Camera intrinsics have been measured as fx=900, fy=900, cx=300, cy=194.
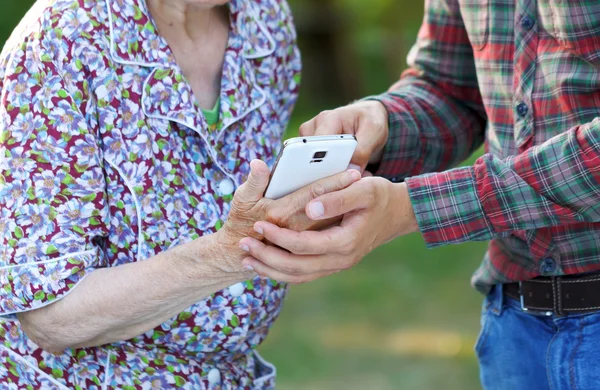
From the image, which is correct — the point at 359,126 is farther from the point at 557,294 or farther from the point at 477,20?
the point at 557,294

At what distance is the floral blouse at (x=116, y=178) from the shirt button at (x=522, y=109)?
28.9 inches

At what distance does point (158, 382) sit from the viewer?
247 centimetres

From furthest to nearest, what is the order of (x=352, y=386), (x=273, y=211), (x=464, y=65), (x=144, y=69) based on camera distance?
1. (x=352, y=386)
2. (x=464, y=65)
3. (x=144, y=69)
4. (x=273, y=211)

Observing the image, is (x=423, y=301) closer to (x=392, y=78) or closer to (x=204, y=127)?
(x=204, y=127)

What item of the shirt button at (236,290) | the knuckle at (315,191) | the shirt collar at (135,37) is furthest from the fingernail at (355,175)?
the shirt collar at (135,37)

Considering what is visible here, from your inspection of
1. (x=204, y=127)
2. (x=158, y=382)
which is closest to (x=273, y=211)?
(x=204, y=127)

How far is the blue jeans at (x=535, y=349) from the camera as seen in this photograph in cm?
248

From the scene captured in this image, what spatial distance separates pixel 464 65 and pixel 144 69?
3.55ft

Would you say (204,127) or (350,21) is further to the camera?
(350,21)

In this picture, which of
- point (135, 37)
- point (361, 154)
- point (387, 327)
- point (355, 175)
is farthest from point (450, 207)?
point (387, 327)

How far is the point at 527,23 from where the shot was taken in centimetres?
254

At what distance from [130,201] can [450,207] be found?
86 cm

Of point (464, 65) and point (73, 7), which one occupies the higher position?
point (73, 7)

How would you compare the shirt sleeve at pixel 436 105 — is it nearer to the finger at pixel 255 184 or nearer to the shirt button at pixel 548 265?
the shirt button at pixel 548 265
